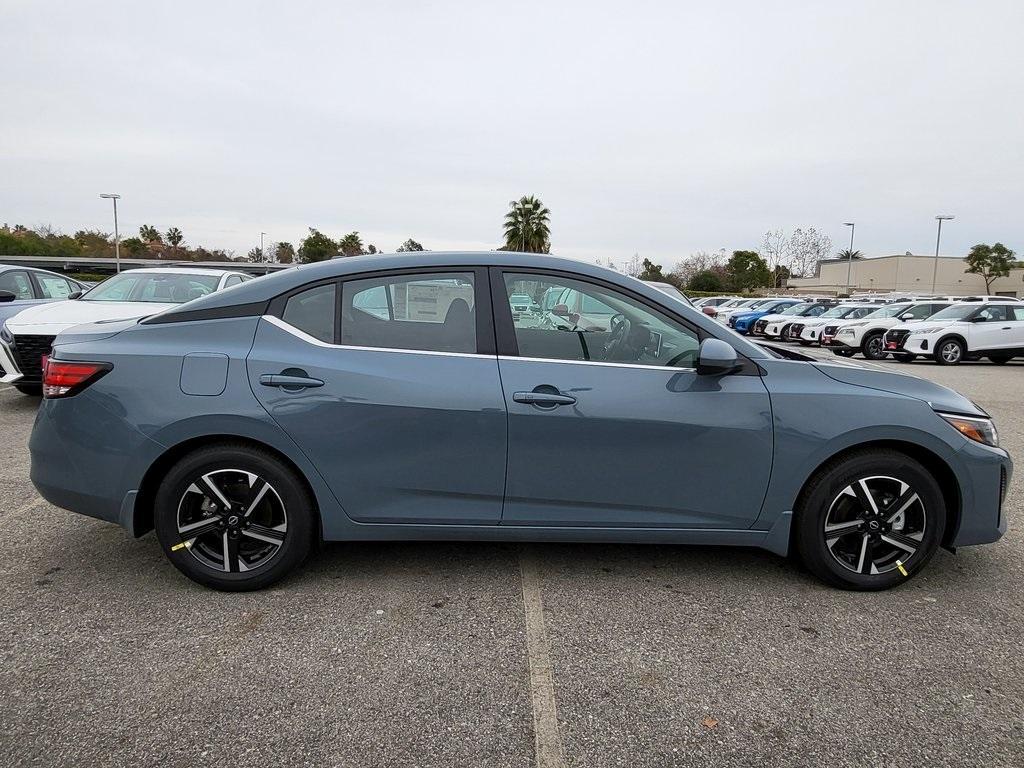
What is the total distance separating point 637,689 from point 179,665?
5.83 feet

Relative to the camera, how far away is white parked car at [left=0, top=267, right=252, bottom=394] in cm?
673

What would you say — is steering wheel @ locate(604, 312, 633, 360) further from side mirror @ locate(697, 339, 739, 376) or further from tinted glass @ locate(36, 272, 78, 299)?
tinted glass @ locate(36, 272, 78, 299)

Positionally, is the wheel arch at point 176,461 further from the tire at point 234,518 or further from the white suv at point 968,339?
the white suv at point 968,339

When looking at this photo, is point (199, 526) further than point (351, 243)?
No

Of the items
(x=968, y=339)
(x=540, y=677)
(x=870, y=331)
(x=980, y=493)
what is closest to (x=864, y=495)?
(x=980, y=493)

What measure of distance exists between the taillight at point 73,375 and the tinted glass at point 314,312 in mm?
865

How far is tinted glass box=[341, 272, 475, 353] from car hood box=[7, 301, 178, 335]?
14.5 ft

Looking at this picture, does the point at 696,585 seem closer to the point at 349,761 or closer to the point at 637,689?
the point at 637,689

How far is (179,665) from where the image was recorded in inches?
101

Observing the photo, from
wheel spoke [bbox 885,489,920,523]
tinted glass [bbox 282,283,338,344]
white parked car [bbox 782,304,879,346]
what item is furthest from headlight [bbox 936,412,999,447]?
white parked car [bbox 782,304,879,346]

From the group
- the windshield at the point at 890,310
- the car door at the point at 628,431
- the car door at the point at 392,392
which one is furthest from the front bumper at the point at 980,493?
the windshield at the point at 890,310

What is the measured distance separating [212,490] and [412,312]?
124cm

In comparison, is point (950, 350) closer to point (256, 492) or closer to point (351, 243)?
point (256, 492)

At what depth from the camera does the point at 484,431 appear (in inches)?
118
